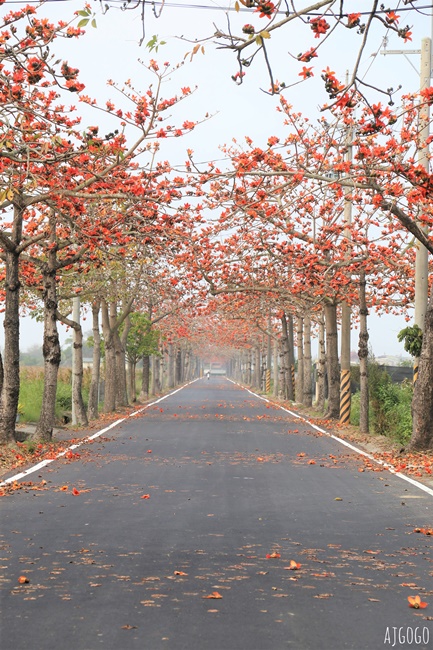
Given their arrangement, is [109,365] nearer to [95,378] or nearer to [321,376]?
[95,378]

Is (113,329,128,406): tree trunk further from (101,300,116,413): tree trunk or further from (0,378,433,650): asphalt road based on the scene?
(0,378,433,650): asphalt road

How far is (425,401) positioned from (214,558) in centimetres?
1101

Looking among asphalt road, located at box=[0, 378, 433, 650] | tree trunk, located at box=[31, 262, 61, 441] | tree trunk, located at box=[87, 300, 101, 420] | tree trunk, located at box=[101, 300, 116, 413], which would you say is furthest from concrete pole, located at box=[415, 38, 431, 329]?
tree trunk, located at box=[101, 300, 116, 413]

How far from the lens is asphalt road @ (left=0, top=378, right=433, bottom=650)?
20.5 feet

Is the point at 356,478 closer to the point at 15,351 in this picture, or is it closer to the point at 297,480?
the point at 297,480

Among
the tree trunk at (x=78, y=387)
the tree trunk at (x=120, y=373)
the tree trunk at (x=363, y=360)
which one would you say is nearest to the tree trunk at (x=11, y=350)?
the tree trunk at (x=78, y=387)

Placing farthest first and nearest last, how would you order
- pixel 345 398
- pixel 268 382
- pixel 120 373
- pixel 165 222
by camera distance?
pixel 268 382 → pixel 120 373 → pixel 345 398 → pixel 165 222

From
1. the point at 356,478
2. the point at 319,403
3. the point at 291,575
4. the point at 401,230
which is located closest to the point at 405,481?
the point at 356,478

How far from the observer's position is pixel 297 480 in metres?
15.0

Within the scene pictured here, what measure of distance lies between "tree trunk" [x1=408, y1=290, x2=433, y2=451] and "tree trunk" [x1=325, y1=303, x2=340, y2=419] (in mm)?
13253

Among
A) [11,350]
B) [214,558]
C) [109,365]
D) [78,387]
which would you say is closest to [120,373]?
[109,365]

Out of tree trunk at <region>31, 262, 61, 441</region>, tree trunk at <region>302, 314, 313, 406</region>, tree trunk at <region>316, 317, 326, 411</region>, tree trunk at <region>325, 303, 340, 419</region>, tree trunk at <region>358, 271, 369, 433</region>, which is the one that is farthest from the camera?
tree trunk at <region>302, 314, 313, 406</region>

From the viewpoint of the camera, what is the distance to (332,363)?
3309 cm

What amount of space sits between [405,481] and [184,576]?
25.7ft
